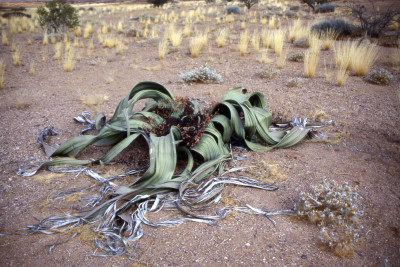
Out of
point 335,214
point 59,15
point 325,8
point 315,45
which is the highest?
point 325,8

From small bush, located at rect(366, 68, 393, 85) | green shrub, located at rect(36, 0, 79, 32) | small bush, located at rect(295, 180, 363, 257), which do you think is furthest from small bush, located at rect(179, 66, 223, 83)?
green shrub, located at rect(36, 0, 79, 32)

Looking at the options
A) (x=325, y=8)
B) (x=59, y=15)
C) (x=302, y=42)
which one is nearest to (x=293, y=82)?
(x=302, y=42)

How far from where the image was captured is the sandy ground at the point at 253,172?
198 cm

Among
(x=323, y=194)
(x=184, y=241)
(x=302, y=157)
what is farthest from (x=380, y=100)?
(x=184, y=241)

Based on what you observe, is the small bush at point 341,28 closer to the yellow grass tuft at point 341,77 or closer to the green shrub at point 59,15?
the yellow grass tuft at point 341,77

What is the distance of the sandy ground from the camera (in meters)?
1.98

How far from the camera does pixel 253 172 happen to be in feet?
9.47

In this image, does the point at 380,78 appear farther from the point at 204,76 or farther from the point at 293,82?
the point at 204,76

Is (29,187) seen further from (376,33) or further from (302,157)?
(376,33)

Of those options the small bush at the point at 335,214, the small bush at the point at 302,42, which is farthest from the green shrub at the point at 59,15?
the small bush at the point at 335,214

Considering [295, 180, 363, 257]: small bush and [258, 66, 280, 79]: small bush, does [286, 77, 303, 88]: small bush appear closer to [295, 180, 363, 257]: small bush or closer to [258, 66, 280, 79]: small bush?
[258, 66, 280, 79]: small bush

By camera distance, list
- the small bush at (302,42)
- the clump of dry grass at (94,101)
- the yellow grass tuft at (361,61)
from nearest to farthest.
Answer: the clump of dry grass at (94,101)
the yellow grass tuft at (361,61)
the small bush at (302,42)

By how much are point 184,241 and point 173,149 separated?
90 centimetres

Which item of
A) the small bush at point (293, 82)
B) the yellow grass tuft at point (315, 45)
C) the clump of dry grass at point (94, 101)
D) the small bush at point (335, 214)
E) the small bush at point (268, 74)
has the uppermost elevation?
the yellow grass tuft at point (315, 45)
